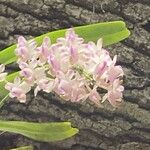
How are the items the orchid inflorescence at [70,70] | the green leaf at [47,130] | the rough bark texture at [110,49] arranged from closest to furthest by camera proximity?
the orchid inflorescence at [70,70] < the green leaf at [47,130] < the rough bark texture at [110,49]

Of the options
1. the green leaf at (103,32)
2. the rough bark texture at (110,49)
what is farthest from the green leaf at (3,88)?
the rough bark texture at (110,49)

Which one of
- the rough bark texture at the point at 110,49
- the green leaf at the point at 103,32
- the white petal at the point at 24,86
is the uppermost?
the green leaf at the point at 103,32

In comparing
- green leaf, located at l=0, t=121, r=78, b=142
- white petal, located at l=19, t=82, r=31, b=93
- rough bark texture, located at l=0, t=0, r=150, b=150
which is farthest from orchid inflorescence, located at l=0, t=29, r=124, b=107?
rough bark texture, located at l=0, t=0, r=150, b=150

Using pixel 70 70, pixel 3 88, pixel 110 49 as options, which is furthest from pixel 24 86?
pixel 110 49

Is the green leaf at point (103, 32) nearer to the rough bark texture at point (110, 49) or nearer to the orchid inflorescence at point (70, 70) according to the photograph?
the orchid inflorescence at point (70, 70)

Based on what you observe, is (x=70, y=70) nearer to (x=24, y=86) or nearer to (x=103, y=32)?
(x=24, y=86)

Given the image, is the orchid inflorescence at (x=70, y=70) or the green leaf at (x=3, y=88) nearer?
the orchid inflorescence at (x=70, y=70)
